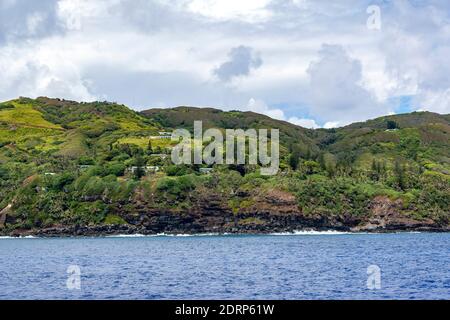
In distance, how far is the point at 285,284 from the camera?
62.0 meters

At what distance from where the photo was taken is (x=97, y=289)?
2367 inches

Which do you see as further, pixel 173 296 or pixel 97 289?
pixel 97 289

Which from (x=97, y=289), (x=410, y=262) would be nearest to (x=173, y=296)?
(x=97, y=289)

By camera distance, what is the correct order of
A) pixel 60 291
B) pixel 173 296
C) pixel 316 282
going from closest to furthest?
pixel 173 296, pixel 60 291, pixel 316 282

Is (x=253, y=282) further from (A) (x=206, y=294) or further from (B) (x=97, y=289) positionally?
(B) (x=97, y=289)
